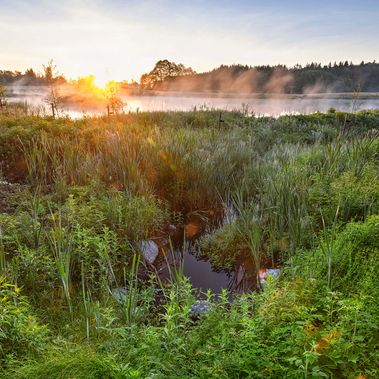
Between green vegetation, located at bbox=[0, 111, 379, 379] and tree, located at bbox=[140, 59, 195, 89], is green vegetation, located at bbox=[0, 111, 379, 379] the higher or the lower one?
the lower one

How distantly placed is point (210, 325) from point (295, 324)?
1.94ft

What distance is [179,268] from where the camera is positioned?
3229 millimetres

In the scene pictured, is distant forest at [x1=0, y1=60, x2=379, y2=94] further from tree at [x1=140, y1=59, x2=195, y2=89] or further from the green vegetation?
the green vegetation

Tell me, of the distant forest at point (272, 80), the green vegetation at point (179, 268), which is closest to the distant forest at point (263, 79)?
the distant forest at point (272, 80)

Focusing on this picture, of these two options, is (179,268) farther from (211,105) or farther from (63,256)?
(211,105)

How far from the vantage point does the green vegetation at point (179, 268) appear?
2.07 meters

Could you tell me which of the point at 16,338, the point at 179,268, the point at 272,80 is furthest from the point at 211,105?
the point at 272,80

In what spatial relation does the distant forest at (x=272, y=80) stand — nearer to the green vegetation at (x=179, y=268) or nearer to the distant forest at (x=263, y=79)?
the distant forest at (x=263, y=79)

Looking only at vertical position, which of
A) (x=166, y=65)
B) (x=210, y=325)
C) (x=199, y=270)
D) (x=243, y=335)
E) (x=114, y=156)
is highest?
(x=166, y=65)

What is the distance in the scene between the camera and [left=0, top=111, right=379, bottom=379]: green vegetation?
2068 mm

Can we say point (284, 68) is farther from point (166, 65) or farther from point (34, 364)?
→ point (34, 364)

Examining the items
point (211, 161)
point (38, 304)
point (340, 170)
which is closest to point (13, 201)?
point (38, 304)

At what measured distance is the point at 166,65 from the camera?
5194cm

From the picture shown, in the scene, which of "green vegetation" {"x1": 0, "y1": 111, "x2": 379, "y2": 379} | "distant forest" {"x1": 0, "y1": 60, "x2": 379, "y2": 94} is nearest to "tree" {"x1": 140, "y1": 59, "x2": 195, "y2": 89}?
"distant forest" {"x1": 0, "y1": 60, "x2": 379, "y2": 94}
